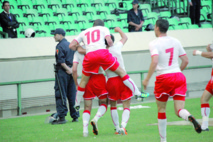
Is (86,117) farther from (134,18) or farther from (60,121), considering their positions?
(134,18)

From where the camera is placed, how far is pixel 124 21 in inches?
729

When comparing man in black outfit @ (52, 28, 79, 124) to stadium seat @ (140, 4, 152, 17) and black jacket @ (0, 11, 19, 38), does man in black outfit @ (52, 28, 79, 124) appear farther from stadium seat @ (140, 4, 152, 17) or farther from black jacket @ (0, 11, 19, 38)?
stadium seat @ (140, 4, 152, 17)

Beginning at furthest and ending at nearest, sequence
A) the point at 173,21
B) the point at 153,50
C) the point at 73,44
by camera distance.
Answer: the point at 173,21 → the point at 73,44 → the point at 153,50

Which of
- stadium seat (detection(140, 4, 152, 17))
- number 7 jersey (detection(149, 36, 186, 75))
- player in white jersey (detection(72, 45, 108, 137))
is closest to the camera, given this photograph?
number 7 jersey (detection(149, 36, 186, 75))

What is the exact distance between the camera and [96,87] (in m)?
7.60

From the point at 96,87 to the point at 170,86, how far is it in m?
1.89

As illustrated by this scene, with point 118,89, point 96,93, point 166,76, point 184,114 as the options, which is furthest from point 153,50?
point 96,93

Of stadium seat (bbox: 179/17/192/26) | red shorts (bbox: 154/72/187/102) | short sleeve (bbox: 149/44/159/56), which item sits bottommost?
red shorts (bbox: 154/72/187/102)

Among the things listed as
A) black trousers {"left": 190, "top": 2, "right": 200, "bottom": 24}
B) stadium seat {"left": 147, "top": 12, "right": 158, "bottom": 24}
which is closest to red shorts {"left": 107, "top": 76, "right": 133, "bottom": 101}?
stadium seat {"left": 147, "top": 12, "right": 158, "bottom": 24}

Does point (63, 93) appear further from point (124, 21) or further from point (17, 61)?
point (124, 21)

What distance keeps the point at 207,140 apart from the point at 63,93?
168 inches

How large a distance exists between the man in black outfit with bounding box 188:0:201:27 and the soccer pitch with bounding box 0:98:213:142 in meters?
8.61

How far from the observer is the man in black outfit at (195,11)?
1897cm

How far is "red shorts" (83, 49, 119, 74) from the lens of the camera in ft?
23.9
